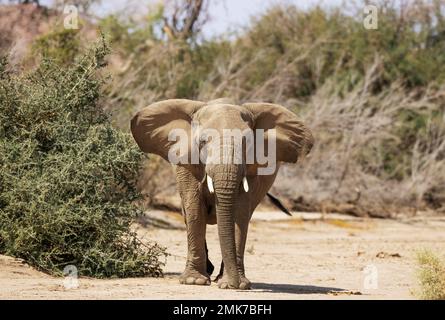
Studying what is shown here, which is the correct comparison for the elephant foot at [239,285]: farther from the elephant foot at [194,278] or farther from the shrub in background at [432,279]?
the shrub in background at [432,279]

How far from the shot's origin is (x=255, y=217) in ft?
74.2

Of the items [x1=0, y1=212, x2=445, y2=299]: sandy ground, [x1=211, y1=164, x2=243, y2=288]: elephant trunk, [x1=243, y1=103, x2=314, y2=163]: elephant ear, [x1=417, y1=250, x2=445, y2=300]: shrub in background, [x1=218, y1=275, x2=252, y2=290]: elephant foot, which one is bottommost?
[x1=0, y1=212, x2=445, y2=299]: sandy ground

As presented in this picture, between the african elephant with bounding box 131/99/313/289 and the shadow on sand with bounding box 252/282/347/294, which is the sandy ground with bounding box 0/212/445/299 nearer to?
the shadow on sand with bounding box 252/282/347/294

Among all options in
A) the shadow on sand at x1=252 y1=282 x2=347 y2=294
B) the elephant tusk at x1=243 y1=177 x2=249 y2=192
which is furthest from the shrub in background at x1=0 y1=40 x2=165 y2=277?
the elephant tusk at x1=243 y1=177 x2=249 y2=192

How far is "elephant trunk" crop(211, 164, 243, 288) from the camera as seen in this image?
10.2 meters

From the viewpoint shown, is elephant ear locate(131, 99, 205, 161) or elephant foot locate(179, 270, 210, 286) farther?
elephant ear locate(131, 99, 205, 161)

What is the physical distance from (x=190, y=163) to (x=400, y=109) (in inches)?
680

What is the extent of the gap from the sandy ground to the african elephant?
1.33ft

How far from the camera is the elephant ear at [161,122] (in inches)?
446

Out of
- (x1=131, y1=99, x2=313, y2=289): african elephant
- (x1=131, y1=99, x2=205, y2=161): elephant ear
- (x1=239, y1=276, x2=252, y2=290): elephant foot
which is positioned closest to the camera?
(x1=131, y1=99, x2=313, y2=289): african elephant

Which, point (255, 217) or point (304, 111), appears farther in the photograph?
point (304, 111)

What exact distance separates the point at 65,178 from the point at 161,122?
125 cm

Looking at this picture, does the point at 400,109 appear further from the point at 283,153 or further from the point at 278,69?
the point at 283,153
